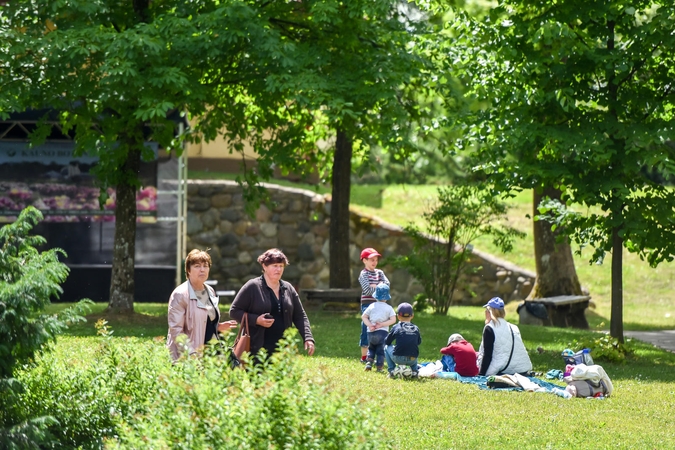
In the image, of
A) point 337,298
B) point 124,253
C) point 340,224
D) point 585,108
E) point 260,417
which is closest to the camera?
point 260,417

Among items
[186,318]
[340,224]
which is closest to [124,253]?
[340,224]

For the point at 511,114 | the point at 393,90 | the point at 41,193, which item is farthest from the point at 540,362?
the point at 41,193

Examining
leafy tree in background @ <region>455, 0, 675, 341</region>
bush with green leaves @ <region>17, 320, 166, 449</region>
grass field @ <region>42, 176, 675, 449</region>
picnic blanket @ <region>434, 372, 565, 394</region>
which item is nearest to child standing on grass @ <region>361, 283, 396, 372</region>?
grass field @ <region>42, 176, 675, 449</region>

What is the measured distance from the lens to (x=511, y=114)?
13922 millimetres

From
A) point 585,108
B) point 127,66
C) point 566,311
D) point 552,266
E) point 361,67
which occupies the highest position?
point 361,67

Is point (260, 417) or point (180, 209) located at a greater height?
point (180, 209)

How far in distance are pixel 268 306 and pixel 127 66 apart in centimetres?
653

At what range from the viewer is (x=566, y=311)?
2031cm

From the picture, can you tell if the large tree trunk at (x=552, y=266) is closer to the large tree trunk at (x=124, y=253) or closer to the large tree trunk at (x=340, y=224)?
the large tree trunk at (x=340, y=224)

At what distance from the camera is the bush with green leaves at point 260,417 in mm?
5305

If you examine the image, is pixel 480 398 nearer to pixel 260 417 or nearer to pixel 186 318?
pixel 186 318

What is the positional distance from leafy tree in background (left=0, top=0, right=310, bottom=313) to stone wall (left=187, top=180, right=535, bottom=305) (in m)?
7.84

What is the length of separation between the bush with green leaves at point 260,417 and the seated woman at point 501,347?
6.21 m

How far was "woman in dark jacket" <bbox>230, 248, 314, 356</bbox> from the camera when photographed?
8.65 m
